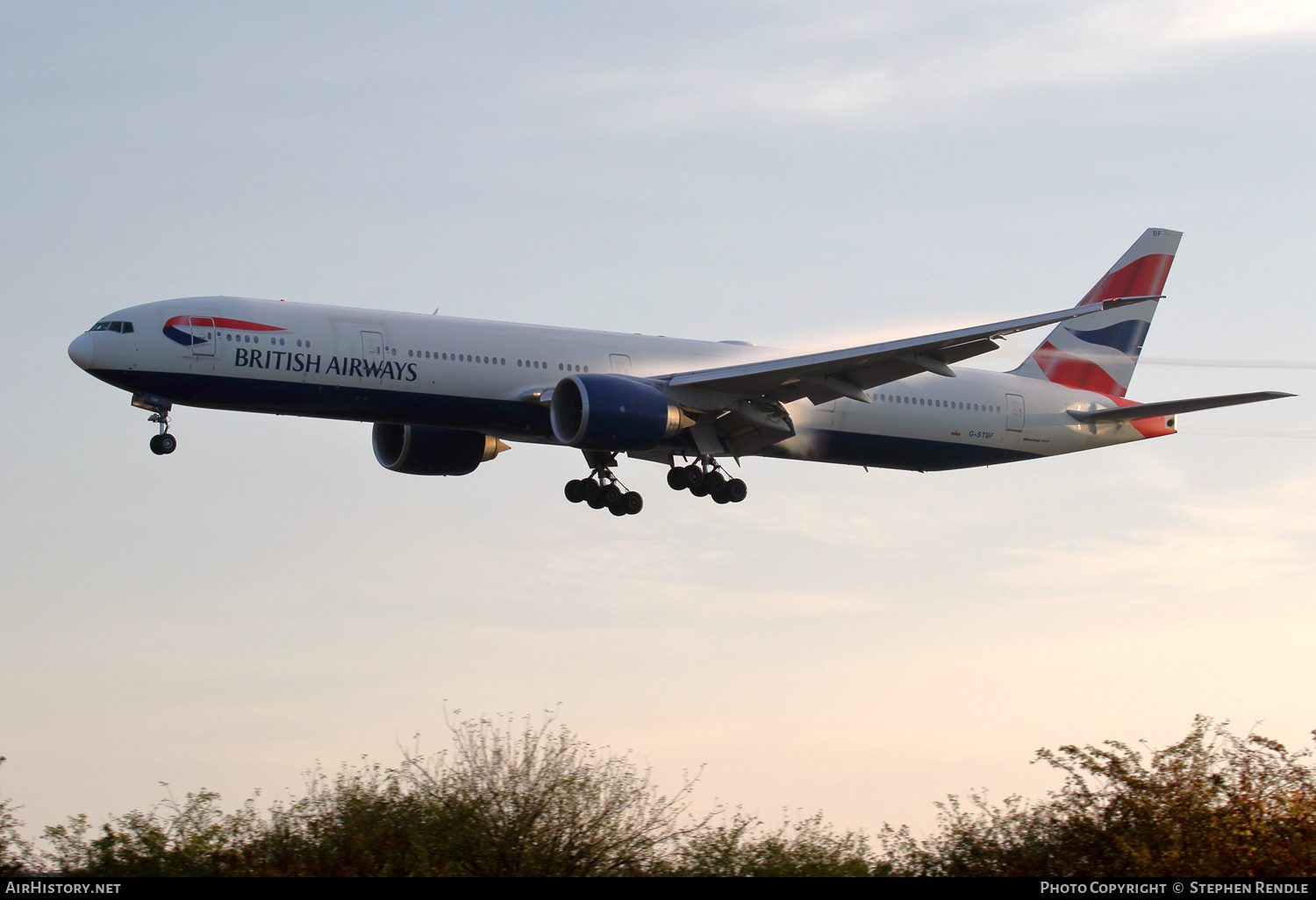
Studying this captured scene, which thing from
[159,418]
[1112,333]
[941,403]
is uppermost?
[1112,333]

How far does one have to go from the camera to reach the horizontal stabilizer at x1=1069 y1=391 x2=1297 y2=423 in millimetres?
36000

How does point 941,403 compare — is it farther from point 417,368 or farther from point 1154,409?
point 417,368

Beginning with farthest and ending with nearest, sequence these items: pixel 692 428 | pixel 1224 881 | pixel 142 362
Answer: pixel 692 428
pixel 142 362
pixel 1224 881

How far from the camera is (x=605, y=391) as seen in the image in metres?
33.2

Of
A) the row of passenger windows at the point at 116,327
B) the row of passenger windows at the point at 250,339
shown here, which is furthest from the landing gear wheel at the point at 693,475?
the row of passenger windows at the point at 116,327

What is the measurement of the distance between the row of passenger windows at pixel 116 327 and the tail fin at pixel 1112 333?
23.8 meters

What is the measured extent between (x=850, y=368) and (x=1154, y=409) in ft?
35.6

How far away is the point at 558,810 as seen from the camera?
83.7ft

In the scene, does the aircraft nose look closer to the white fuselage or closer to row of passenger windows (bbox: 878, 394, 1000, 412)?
the white fuselage

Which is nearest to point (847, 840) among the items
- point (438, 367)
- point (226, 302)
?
point (438, 367)

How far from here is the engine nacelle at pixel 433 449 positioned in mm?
39312

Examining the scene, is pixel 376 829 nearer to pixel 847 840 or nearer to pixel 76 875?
pixel 76 875

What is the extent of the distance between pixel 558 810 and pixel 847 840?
526 centimetres

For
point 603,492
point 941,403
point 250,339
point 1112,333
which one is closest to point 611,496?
point 603,492
